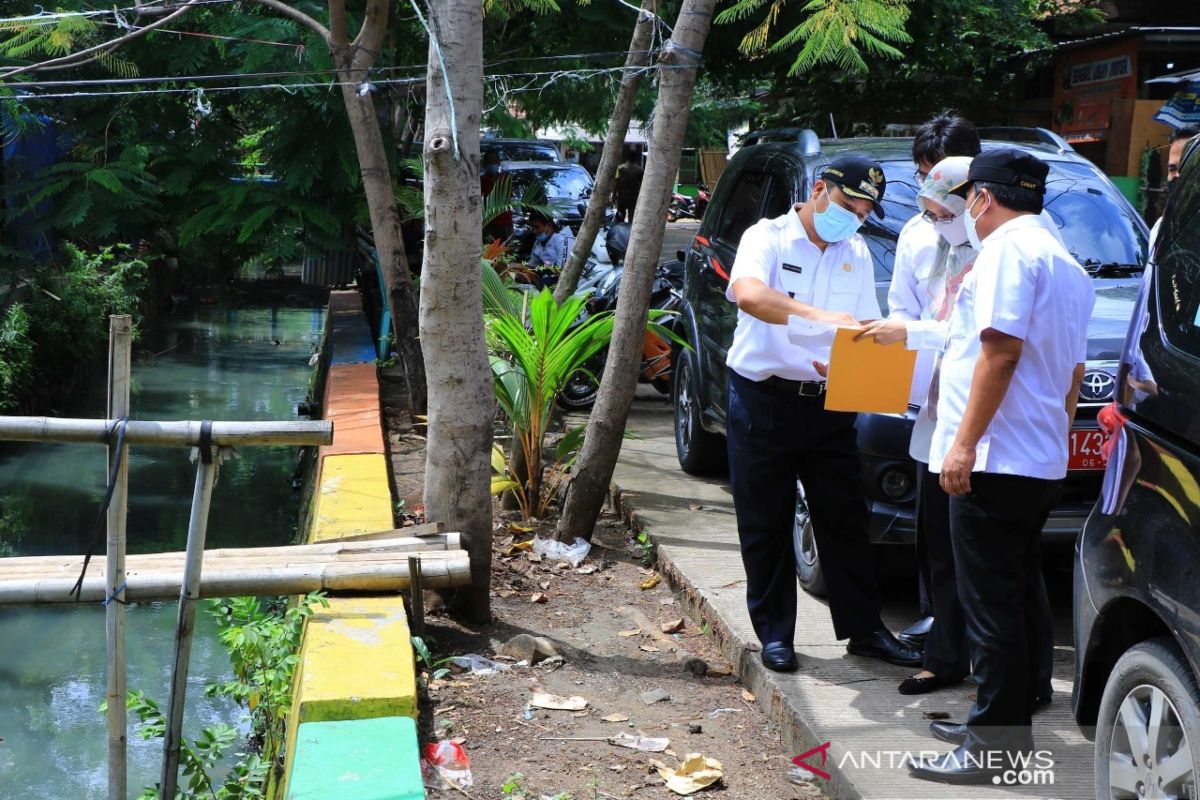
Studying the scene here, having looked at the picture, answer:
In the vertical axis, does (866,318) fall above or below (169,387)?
above

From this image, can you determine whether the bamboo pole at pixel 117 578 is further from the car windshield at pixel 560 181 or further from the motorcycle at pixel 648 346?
the car windshield at pixel 560 181

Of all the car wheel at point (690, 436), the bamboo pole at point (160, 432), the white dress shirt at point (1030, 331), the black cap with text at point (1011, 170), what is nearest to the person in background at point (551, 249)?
the car wheel at point (690, 436)

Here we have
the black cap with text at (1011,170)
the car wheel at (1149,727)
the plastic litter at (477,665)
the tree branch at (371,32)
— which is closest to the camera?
the car wheel at (1149,727)

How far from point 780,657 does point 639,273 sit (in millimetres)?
2370

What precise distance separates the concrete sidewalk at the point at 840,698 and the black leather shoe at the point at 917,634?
17 cm

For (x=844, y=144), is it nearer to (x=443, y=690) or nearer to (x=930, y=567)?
(x=930, y=567)

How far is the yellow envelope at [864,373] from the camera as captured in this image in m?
4.20

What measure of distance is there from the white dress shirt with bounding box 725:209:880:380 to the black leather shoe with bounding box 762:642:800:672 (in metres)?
1.02

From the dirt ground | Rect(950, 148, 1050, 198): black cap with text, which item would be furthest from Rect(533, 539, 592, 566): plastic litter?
Rect(950, 148, 1050, 198): black cap with text

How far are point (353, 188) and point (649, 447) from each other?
3861 millimetres

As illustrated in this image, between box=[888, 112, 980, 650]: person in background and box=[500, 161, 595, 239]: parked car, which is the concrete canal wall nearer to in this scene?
box=[888, 112, 980, 650]: person in background

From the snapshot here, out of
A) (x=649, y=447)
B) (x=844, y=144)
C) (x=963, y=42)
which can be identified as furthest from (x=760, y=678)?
(x=963, y=42)

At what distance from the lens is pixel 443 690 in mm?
4875

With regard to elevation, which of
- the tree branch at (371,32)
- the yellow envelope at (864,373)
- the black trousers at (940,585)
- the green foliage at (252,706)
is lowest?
the green foliage at (252,706)
